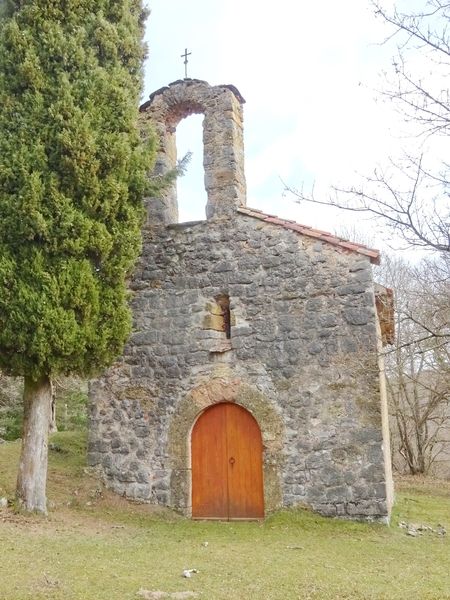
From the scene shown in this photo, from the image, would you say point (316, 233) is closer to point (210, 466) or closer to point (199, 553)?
point (210, 466)

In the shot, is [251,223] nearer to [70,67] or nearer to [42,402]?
[70,67]

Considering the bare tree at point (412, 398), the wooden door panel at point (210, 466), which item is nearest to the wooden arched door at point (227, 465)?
the wooden door panel at point (210, 466)

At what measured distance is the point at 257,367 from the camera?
923 cm

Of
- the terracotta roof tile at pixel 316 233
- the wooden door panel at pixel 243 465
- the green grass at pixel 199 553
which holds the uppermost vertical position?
the terracotta roof tile at pixel 316 233

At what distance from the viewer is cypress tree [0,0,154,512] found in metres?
7.99

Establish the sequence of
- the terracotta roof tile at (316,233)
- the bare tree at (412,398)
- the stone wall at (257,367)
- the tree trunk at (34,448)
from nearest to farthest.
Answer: the tree trunk at (34,448) < the stone wall at (257,367) < the terracotta roof tile at (316,233) < the bare tree at (412,398)

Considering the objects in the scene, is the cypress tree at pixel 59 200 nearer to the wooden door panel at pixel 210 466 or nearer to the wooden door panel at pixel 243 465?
the wooden door panel at pixel 210 466

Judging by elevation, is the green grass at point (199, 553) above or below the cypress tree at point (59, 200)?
below

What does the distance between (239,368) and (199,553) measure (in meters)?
3.04

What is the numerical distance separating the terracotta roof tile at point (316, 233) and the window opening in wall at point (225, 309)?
4.42ft

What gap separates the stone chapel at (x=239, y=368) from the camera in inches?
344

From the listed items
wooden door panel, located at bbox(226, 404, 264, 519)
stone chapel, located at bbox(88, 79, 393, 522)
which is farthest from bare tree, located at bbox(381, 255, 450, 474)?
wooden door panel, located at bbox(226, 404, 264, 519)

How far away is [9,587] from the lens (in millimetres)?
5109

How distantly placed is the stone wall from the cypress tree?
1.22 metres
